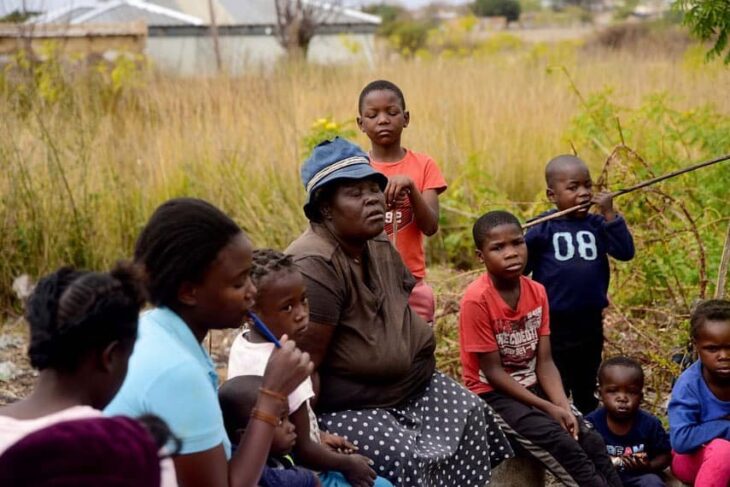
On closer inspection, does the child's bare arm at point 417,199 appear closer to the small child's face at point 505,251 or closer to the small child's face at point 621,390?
the small child's face at point 505,251

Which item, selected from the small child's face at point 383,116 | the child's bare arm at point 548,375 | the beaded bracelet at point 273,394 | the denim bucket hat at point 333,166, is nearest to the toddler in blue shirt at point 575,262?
the child's bare arm at point 548,375

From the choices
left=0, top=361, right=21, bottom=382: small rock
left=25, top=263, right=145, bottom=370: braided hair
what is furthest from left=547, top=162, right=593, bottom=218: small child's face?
left=0, top=361, right=21, bottom=382: small rock

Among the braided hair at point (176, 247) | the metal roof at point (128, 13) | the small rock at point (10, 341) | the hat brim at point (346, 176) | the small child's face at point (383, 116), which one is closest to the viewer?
the braided hair at point (176, 247)

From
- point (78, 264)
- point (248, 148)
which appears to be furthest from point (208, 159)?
point (78, 264)

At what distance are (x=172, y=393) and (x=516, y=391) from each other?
1.83m

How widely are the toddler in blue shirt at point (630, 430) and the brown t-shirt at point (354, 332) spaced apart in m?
0.96

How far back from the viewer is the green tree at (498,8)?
47287 millimetres

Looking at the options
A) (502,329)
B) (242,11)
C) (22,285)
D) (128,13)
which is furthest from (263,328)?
(242,11)

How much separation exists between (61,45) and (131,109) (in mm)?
1711

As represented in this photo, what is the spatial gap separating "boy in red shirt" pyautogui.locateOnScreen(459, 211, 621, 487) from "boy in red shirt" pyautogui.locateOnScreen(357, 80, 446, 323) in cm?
45

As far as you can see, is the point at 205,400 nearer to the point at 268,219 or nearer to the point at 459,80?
the point at 268,219

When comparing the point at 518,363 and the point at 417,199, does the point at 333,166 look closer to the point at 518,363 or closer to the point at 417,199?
the point at 417,199

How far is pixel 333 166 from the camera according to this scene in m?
3.79

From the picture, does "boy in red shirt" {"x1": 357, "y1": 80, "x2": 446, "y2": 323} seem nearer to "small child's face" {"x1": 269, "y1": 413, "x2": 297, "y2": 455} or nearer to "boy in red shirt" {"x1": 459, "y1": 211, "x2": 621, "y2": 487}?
"boy in red shirt" {"x1": 459, "y1": 211, "x2": 621, "y2": 487}
